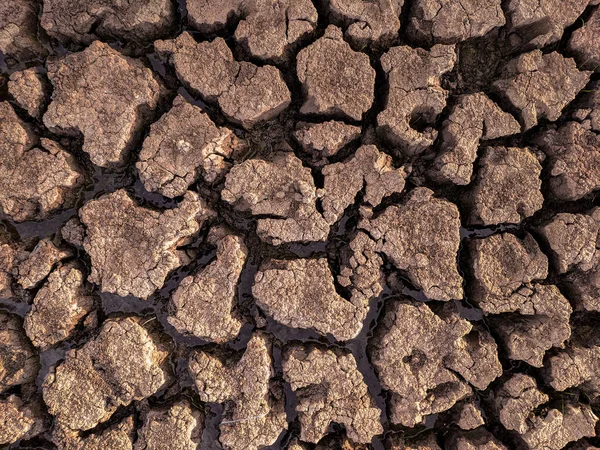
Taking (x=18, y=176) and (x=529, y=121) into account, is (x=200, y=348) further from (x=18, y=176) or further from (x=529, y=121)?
(x=529, y=121)

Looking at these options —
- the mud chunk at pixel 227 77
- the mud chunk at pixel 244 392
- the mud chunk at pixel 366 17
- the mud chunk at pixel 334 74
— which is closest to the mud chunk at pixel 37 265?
the mud chunk at pixel 244 392

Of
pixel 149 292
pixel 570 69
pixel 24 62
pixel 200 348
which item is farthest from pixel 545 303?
pixel 24 62

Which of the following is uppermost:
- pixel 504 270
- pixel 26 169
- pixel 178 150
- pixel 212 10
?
pixel 212 10

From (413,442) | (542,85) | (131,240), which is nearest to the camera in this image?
(131,240)

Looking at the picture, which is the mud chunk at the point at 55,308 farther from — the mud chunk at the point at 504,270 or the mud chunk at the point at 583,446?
the mud chunk at the point at 583,446

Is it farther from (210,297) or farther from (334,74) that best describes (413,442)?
(334,74)

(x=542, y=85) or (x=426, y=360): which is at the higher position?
(x=542, y=85)

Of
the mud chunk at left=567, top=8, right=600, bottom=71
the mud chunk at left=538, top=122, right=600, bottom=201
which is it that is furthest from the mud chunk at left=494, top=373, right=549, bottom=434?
the mud chunk at left=567, top=8, right=600, bottom=71

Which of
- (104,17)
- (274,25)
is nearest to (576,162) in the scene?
(274,25)
